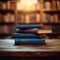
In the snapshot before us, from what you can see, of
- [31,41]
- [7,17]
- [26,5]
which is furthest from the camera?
[7,17]

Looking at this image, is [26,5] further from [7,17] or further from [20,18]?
[7,17]

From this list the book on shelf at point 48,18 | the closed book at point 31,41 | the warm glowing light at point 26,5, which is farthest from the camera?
the book on shelf at point 48,18

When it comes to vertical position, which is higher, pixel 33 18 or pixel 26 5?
pixel 26 5

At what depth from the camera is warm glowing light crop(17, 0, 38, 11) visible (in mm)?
4059

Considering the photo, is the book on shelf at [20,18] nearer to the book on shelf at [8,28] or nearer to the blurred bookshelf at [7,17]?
the blurred bookshelf at [7,17]

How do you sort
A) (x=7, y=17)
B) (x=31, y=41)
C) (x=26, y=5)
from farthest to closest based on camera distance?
(x=7, y=17)
(x=26, y=5)
(x=31, y=41)

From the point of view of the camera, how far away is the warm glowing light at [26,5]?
4.06 m

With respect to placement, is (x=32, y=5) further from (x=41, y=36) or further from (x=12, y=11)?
(x=41, y=36)

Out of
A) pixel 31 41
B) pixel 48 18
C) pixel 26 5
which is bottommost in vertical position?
pixel 31 41

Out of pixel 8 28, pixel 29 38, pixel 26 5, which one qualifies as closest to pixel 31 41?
pixel 29 38

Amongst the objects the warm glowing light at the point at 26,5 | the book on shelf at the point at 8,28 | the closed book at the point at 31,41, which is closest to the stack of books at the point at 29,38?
the closed book at the point at 31,41

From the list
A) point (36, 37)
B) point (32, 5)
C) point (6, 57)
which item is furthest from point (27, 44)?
point (32, 5)

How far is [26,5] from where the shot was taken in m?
4.10

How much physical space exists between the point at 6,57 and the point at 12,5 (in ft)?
9.65
